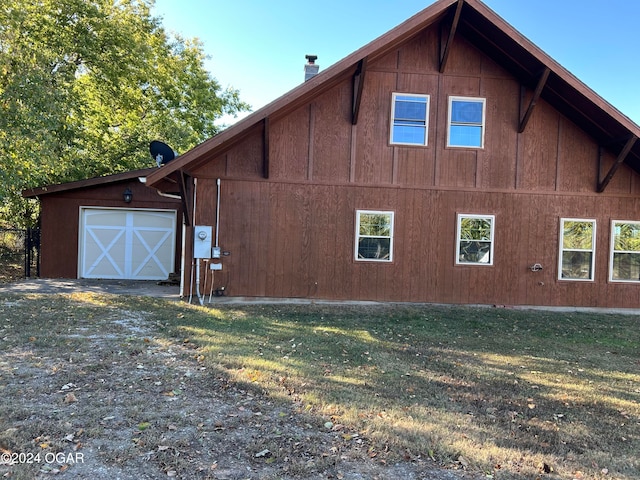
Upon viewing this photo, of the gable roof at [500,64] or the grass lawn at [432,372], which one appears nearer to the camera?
the grass lawn at [432,372]

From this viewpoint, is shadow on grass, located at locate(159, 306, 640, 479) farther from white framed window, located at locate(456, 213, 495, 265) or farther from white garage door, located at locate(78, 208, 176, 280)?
white garage door, located at locate(78, 208, 176, 280)


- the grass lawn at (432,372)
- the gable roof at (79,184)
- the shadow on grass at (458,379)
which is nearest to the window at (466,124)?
the grass lawn at (432,372)

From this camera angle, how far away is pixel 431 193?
9.74m

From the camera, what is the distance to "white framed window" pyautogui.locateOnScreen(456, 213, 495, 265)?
9.80m

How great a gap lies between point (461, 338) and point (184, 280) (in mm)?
5832

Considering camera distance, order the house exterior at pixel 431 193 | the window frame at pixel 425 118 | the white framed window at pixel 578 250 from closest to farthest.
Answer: the house exterior at pixel 431 193 → the window frame at pixel 425 118 → the white framed window at pixel 578 250

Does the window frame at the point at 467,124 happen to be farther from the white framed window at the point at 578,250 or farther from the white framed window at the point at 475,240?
the white framed window at the point at 578,250

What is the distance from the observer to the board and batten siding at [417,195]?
9.55 m

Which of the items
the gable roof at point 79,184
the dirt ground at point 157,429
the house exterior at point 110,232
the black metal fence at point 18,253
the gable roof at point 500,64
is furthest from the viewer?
the black metal fence at point 18,253

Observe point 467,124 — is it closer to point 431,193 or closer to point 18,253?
point 431,193

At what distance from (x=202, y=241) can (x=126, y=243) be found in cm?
448

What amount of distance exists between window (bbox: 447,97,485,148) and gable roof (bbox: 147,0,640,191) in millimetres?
1156

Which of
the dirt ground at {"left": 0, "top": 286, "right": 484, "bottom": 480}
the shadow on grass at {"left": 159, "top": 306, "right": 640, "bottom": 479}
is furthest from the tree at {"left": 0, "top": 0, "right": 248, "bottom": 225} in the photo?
the dirt ground at {"left": 0, "top": 286, "right": 484, "bottom": 480}

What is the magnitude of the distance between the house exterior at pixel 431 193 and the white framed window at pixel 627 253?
0.02m
